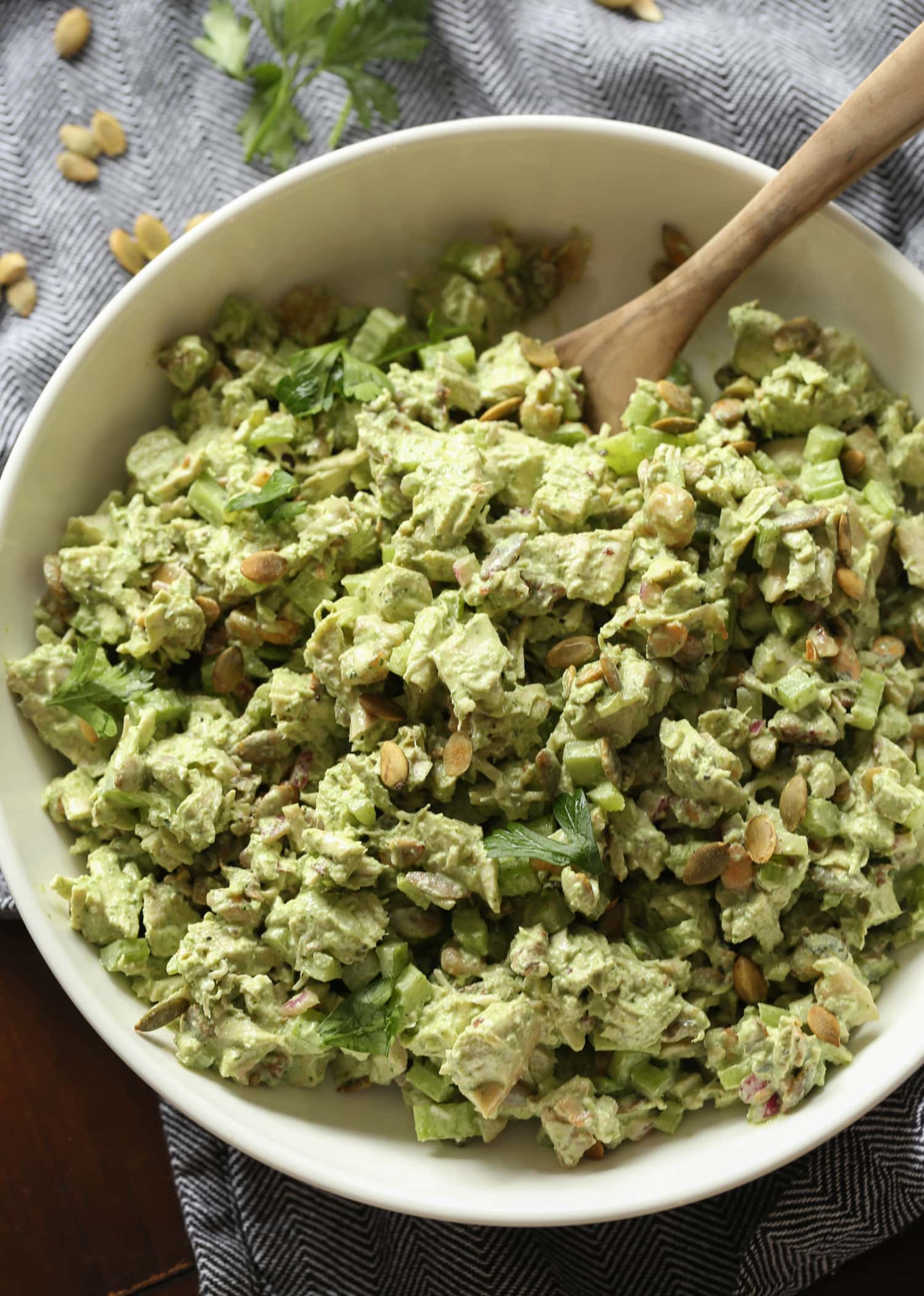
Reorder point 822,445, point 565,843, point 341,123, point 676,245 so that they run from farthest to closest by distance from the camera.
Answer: point 341,123 < point 676,245 < point 822,445 < point 565,843

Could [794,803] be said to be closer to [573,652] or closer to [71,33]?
[573,652]

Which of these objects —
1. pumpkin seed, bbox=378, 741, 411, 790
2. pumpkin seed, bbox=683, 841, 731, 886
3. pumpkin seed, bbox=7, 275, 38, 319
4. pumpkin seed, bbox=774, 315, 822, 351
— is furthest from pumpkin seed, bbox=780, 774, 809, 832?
pumpkin seed, bbox=7, 275, 38, 319

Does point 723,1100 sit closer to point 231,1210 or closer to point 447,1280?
point 447,1280

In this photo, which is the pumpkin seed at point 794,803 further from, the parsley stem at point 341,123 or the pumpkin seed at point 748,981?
the parsley stem at point 341,123

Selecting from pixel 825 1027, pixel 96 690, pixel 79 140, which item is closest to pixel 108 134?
pixel 79 140

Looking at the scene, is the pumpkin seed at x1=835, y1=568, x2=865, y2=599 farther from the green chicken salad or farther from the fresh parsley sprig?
the fresh parsley sprig

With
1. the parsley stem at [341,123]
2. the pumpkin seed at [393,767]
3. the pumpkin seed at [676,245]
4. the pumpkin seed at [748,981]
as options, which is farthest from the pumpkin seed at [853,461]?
the parsley stem at [341,123]
